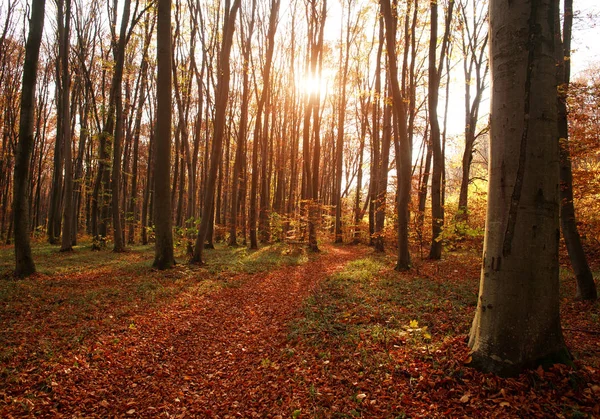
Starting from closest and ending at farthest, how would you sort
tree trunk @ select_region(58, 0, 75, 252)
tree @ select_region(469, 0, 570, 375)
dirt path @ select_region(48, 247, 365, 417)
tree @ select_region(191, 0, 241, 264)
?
tree @ select_region(469, 0, 570, 375) < dirt path @ select_region(48, 247, 365, 417) < tree @ select_region(191, 0, 241, 264) < tree trunk @ select_region(58, 0, 75, 252)

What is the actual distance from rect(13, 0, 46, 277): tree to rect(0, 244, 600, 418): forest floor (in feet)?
2.91

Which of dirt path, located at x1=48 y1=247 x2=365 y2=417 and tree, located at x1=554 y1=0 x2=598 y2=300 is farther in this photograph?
tree, located at x1=554 y1=0 x2=598 y2=300

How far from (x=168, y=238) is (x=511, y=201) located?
9.30 metres

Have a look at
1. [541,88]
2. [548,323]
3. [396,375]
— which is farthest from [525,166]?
[396,375]

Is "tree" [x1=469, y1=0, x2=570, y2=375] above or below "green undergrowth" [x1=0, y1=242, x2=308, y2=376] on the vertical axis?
above

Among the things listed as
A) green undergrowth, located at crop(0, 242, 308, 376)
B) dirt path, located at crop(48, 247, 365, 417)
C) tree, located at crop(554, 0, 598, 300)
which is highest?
tree, located at crop(554, 0, 598, 300)

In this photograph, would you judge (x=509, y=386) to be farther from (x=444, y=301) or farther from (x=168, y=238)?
(x=168, y=238)

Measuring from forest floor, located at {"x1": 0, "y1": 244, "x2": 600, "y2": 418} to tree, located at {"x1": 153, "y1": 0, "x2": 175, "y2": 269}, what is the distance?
2.05 m

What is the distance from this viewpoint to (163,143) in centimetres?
969

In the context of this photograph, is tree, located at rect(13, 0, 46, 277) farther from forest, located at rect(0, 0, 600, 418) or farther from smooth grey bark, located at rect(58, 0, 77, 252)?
smooth grey bark, located at rect(58, 0, 77, 252)

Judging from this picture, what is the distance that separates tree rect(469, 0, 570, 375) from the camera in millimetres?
2793

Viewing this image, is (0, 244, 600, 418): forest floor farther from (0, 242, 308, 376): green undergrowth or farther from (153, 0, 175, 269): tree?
(153, 0, 175, 269): tree

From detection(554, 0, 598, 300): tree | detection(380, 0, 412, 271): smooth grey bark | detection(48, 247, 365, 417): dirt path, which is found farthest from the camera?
detection(380, 0, 412, 271): smooth grey bark

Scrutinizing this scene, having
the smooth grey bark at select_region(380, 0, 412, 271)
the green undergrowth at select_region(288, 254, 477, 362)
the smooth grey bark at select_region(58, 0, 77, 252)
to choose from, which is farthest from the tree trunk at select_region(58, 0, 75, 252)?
the smooth grey bark at select_region(380, 0, 412, 271)
